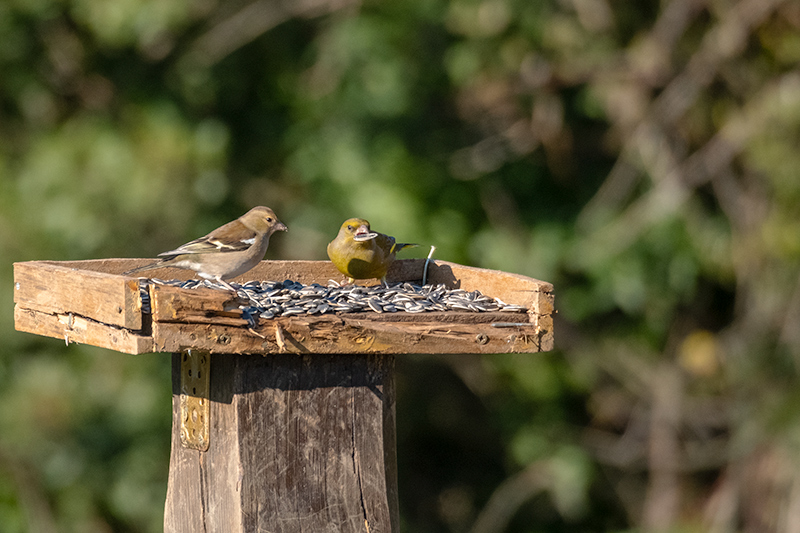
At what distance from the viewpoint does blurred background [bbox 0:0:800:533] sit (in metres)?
6.78

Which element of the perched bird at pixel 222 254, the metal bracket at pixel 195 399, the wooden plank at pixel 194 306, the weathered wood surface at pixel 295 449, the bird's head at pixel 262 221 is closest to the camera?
the wooden plank at pixel 194 306

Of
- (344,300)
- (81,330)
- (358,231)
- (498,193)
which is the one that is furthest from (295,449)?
(498,193)

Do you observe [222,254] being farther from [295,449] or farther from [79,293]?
[295,449]

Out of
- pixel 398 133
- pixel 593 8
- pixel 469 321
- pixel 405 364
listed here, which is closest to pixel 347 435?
pixel 469 321

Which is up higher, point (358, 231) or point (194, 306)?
point (358, 231)

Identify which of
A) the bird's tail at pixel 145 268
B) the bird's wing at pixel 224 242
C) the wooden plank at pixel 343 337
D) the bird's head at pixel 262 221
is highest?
the bird's head at pixel 262 221

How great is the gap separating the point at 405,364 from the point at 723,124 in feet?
11.1

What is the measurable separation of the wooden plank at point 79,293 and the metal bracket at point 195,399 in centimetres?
30

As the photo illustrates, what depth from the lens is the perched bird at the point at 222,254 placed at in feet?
11.3

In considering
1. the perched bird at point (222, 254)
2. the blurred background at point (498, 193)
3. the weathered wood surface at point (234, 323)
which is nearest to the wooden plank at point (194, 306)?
the weathered wood surface at point (234, 323)

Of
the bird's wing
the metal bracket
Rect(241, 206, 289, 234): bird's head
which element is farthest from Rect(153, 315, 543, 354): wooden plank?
Rect(241, 206, 289, 234): bird's head

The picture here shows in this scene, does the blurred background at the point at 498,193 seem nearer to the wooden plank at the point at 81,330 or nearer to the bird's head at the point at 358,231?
the bird's head at the point at 358,231

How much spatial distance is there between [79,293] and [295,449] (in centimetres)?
75

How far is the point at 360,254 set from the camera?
141 inches
